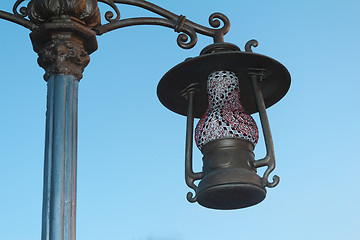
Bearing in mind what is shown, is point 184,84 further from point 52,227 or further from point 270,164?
point 52,227

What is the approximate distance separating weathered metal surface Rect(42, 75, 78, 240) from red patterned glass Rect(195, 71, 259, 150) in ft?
2.95

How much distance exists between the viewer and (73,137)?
4.28 m

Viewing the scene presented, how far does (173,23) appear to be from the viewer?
512cm

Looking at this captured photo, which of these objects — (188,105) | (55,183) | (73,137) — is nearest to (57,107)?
(73,137)

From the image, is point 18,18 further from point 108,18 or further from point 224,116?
point 224,116

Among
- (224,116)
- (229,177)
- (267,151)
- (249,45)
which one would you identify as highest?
(249,45)

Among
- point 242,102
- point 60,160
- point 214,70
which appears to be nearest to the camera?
point 60,160

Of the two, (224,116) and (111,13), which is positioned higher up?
(111,13)

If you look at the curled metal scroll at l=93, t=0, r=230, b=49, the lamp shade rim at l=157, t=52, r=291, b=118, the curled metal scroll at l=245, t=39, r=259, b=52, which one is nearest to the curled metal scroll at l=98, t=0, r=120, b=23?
the curled metal scroll at l=93, t=0, r=230, b=49

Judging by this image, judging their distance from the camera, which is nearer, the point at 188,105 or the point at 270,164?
the point at 270,164

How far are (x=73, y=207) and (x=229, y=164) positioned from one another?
1094mm

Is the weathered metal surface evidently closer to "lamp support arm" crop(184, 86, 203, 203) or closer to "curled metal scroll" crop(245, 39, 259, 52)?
"lamp support arm" crop(184, 86, 203, 203)

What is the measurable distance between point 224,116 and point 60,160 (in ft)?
3.84

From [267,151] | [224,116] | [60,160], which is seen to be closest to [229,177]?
[267,151]
